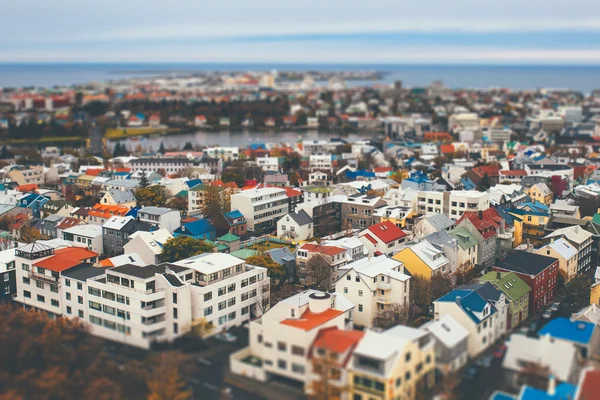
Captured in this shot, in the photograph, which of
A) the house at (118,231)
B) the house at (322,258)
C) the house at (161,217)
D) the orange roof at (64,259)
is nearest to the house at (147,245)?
the house at (118,231)

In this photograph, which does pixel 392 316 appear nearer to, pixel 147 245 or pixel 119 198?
pixel 147 245

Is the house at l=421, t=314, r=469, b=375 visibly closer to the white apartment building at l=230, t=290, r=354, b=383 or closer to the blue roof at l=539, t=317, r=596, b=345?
the blue roof at l=539, t=317, r=596, b=345

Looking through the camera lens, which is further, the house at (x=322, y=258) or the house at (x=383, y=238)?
the house at (x=383, y=238)

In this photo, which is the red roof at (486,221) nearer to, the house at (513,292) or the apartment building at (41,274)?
the house at (513,292)

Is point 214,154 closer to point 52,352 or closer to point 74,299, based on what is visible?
point 74,299

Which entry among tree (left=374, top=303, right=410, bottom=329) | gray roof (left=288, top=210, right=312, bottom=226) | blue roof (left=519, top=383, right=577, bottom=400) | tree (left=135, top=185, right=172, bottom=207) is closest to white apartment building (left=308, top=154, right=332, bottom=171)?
tree (left=135, top=185, right=172, bottom=207)

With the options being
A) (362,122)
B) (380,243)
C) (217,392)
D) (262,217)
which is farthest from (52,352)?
(362,122)
